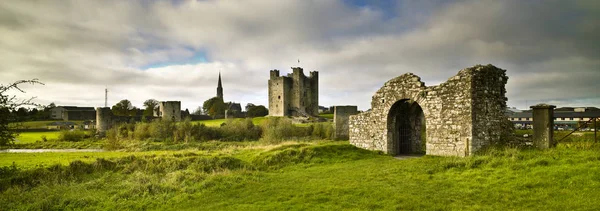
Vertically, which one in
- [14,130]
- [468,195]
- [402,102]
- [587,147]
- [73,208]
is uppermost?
[402,102]

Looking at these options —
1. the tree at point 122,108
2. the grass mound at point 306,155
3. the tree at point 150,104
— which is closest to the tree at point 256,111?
the tree at point 150,104

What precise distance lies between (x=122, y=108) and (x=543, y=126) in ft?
256

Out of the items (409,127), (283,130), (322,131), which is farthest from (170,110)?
A: (409,127)

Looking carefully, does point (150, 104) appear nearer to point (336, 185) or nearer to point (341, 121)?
point (341, 121)

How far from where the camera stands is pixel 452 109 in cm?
1348

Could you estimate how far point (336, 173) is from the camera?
1184 centimetres

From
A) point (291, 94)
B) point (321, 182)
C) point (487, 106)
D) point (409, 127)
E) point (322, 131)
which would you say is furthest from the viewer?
point (291, 94)

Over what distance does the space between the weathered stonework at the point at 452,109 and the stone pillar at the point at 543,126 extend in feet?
5.34

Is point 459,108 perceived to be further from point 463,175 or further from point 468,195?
point 468,195

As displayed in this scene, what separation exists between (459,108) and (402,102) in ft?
12.4

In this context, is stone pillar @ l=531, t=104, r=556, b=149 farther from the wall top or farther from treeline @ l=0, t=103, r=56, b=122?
treeline @ l=0, t=103, r=56, b=122

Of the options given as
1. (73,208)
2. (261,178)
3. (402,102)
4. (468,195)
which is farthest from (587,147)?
(73,208)

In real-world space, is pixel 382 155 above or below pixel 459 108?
below

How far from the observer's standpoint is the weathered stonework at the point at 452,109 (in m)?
12.9
